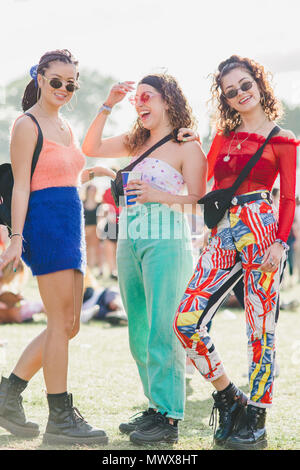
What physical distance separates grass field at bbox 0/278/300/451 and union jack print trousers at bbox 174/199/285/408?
468mm

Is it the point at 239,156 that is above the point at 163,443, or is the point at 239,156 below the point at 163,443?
above

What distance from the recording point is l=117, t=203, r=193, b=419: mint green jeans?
357 centimetres

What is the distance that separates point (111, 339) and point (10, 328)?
55.8 inches

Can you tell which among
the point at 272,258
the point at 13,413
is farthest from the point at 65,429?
the point at 272,258

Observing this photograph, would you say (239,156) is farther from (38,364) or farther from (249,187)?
(38,364)

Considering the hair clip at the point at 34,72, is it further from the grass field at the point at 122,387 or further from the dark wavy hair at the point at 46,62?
the grass field at the point at 122,387

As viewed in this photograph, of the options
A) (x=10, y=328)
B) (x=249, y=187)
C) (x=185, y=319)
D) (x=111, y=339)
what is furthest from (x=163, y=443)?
(x=10, y=328)

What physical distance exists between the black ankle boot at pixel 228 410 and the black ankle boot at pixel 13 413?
105cm

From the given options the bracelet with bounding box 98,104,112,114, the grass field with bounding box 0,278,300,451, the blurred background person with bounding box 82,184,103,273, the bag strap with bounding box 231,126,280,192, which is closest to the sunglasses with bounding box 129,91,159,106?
the bracelet with bounding box 98,104,112,114

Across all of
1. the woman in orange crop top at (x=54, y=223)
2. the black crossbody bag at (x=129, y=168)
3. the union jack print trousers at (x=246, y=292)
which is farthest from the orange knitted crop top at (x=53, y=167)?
the union jack print trousers at (x=246, y=292)

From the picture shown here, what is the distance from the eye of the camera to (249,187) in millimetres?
3451

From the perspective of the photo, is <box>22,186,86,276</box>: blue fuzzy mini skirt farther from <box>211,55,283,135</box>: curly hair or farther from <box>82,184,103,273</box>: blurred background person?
<box>82,184,103,273</box>: blurred background person

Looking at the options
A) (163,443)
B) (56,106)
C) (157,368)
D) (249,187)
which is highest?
(56,106)

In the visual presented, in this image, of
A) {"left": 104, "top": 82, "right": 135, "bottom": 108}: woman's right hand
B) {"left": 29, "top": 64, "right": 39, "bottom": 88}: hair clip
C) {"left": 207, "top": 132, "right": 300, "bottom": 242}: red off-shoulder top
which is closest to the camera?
{"left": 207, "top": 132, "right": 300, "bottom": 242}: red off-shoulder top
